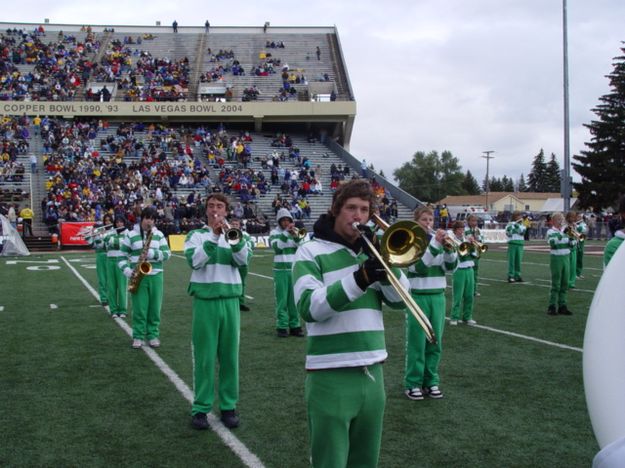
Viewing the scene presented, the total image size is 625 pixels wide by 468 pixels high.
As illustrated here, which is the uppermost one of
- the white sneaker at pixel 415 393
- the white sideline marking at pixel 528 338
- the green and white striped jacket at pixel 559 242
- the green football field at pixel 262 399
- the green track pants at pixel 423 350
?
the green and white striped jacket at pixel 559 242

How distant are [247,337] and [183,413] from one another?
3.75m

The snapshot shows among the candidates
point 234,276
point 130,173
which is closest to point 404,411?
point 234,276

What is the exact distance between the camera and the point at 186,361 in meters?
8.03

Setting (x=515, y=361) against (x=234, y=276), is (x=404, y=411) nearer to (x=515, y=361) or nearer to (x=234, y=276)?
(x=234, y=276)

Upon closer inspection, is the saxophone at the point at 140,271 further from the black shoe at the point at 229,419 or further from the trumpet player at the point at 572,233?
the trumpet player at the point at 572,233

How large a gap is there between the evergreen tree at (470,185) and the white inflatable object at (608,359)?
120 meters

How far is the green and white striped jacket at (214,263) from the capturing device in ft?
18.0

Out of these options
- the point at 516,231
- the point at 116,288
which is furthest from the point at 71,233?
the point at 516,231

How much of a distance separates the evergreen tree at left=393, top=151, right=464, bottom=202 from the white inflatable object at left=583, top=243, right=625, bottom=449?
4364 inches

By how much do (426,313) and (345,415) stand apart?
357 centimetres

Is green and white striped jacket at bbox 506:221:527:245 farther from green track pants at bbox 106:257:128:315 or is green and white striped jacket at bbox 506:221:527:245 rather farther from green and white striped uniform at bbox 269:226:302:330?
green track pants at bbox 106:257:128:315

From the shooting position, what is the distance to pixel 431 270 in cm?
647

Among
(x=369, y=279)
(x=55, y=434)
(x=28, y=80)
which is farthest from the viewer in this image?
(x=28, y=80)

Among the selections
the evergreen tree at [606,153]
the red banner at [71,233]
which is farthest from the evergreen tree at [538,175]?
the red banner at [71,233]
